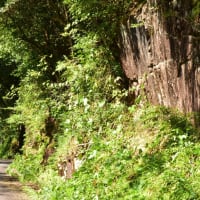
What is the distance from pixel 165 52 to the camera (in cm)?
992

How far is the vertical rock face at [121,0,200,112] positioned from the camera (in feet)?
29.2

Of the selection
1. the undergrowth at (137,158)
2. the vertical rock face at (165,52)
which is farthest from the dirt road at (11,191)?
the vertical rock face at (165,52)

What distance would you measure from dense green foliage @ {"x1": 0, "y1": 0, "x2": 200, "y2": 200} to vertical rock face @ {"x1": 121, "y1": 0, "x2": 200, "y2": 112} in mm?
389

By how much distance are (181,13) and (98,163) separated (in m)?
3.74

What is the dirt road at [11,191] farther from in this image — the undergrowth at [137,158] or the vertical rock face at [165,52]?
the vertical rock face at [165,52]

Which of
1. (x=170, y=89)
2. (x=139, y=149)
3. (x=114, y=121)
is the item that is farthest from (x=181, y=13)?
(x=114, y=121)

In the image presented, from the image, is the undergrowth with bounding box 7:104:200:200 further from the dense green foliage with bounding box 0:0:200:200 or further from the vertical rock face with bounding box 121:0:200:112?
the vertical rock face with bounding box 121:0:200:112

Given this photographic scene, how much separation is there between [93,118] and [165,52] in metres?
3.30

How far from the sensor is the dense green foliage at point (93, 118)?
8430 millimetres

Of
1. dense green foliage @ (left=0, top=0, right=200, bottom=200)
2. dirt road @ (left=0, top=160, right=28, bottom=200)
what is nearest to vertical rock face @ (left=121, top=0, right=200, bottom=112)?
dense green foliage @ (left=0, top=0, right=200, bottom=200)

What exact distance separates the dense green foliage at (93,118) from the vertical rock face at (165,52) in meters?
0.39

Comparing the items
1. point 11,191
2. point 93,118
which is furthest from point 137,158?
point 11,191

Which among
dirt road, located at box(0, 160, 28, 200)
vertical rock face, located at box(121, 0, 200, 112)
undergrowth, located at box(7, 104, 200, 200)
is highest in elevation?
vertical rock face, located at box(121, 0, 200, 112)

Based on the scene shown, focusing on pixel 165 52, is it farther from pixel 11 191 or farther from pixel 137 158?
pixel 11 191
